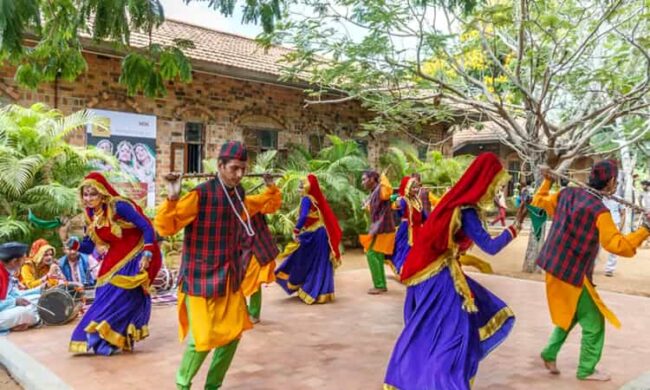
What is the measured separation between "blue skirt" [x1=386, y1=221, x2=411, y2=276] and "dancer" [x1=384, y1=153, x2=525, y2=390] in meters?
4.31

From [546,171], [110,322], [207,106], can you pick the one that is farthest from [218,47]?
[546,171]

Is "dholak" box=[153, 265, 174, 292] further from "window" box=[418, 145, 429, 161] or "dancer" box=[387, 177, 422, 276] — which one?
"window" box=[418, 145, 429, 161]

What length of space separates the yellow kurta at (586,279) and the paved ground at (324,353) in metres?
0.53

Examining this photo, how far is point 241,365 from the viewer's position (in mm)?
4684

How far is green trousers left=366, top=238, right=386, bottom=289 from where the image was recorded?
310 inches

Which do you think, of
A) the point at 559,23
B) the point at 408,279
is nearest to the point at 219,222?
the point at 408,279

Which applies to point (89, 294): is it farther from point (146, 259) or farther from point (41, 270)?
point (146, 259)

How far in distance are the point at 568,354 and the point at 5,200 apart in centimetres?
749

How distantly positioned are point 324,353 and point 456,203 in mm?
2136

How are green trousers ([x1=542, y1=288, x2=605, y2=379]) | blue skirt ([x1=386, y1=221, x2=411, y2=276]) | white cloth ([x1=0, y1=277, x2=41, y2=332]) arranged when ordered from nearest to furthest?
green trousers ([x1=542, y1=288, x2=605, y2=379]), white cloth ([x1=0, y1=277, x2=41, y2=332]), blue skirt ([x1=386, y1=221, x2=411, y2=276])

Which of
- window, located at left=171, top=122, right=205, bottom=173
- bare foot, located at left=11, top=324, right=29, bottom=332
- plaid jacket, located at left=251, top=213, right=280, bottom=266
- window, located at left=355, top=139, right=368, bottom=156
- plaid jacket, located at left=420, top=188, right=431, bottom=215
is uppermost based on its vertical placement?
window, located at left=355, top=139, right=368, bottom=156

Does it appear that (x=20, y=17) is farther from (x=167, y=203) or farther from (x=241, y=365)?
(x=241, y=365)

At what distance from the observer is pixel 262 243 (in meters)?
6.01

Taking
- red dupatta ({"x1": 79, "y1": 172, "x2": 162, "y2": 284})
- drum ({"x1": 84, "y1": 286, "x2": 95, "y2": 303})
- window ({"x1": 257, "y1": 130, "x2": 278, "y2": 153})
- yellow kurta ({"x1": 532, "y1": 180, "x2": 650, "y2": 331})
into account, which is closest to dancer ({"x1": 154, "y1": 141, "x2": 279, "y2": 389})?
red dupatta ({"x1": 79, "y1": 172, "x2": 162, "y2": 284})
